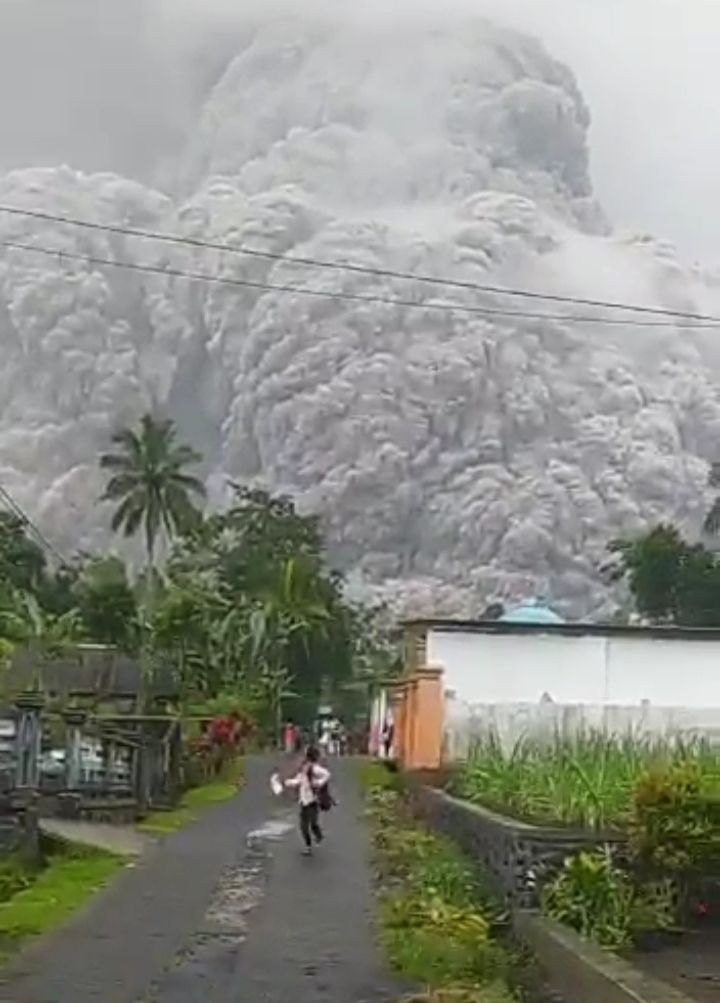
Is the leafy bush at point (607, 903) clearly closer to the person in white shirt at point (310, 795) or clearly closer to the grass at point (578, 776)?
the grass at point (578, 776)

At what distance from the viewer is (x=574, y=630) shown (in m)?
36.3

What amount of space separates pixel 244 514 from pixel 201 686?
26.0 m

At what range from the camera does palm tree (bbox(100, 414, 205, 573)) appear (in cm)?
7694

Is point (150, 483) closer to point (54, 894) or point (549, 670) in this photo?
point (549, 670)

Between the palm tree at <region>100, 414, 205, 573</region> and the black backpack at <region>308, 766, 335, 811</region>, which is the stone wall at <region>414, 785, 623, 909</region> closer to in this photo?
the black backpack at <region>308, 766, 335, 811</region>

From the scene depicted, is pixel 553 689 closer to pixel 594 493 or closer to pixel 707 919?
pixel 707 919

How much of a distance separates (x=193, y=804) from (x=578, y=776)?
18211mm

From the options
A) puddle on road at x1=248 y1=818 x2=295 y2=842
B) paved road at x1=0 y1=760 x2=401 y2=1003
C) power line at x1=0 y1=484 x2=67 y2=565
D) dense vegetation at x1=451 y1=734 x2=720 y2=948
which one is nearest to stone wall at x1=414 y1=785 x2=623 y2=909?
dense vegetation at x1=451 y1=734 x2=720 y2=948

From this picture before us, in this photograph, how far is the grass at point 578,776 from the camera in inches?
523

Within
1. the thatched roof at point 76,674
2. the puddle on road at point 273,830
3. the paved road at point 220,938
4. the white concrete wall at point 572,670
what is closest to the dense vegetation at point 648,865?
the paved road at point 220,938

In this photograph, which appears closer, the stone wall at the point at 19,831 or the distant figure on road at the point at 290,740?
the stone wall at the point at 19,831

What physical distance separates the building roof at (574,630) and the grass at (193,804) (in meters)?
5.43

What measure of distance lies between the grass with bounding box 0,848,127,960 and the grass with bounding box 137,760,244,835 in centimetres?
515

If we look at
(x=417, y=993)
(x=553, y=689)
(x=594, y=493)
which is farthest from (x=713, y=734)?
(x=594, y=493)
